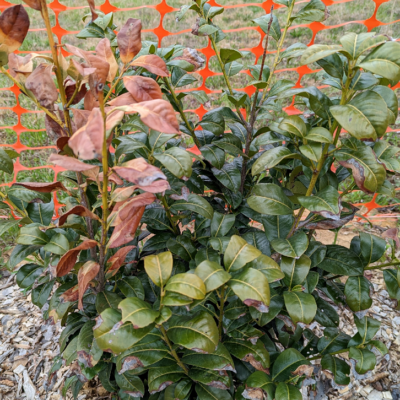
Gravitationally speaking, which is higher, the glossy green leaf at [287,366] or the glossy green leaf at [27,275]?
the glossy green leaf at [27,275]

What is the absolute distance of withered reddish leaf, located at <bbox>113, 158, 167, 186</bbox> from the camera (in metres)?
0.81

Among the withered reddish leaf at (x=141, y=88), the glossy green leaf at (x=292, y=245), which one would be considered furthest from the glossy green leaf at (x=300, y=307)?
the withered reddish leaf at (x=141, y=88)

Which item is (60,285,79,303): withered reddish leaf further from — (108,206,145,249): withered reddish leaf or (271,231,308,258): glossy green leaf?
(271,231,308,258): glossy green leaf

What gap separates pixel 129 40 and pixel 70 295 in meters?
0.76

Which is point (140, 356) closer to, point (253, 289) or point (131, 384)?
point (131, 384)

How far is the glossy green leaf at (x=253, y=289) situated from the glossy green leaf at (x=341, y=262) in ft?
1.26

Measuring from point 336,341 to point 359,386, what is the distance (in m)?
0.80

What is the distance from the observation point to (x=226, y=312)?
122cm

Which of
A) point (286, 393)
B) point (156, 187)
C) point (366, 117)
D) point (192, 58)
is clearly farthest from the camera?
point (192, 58)

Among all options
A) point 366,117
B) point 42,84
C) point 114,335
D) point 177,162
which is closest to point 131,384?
point 114,335

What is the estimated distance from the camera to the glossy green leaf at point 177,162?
1.05 metres

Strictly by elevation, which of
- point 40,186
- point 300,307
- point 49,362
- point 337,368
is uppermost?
point 40,186

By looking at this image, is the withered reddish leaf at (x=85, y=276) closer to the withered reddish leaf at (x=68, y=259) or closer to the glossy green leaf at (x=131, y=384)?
the withered reddish leaf at (x=68, y=259)

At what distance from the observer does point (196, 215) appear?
1497mm
